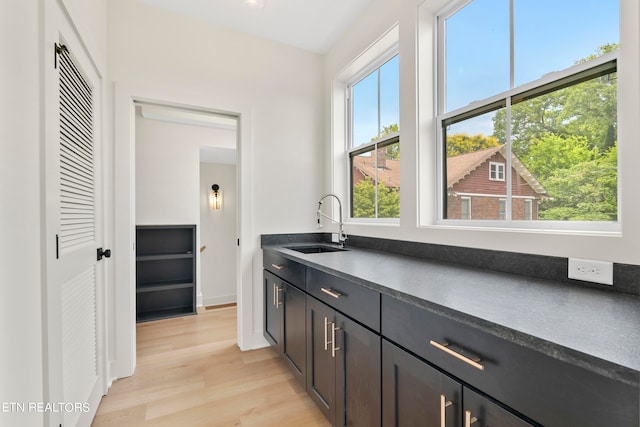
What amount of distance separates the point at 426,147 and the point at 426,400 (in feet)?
4.76

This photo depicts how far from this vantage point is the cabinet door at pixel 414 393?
2.87ft

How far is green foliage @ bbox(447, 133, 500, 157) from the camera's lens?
1.62 m

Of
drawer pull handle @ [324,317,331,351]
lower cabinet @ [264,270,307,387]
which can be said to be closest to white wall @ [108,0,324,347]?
→ lower cabinet @ [264,270,307,387]

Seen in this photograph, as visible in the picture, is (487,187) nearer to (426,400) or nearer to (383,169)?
(383,169)

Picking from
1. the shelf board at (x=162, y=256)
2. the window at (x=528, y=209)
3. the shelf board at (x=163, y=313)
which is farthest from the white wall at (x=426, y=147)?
the shelf board at (x=163, y=313)

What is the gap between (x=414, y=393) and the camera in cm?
100

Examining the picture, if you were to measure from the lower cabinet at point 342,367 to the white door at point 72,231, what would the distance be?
3.76 feet

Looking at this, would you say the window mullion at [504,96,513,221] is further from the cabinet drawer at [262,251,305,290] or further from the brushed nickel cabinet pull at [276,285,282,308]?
the brushed nickel cabinet pull at [276,285,282,308]

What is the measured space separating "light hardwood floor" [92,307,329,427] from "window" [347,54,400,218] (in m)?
1.49

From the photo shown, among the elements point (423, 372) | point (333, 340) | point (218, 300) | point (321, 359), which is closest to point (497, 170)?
point (423, 372)

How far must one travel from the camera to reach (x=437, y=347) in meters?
0.91

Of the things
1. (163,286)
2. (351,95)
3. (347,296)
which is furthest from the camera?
(163,286)

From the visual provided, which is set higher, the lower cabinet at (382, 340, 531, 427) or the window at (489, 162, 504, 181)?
the window at (489, 162, 504, 181)

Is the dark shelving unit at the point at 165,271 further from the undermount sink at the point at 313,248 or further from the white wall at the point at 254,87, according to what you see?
the undermount sink at the point at 313,248
